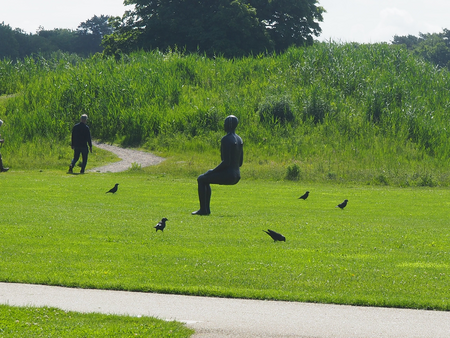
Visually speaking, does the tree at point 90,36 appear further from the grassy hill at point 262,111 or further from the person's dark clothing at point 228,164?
the person's dark clothing at point 228,164

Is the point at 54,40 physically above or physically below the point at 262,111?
above

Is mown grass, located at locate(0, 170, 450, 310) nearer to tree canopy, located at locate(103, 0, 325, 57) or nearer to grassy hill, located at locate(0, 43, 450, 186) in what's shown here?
grassy hill, located at locate(0, 43, 450, 186)

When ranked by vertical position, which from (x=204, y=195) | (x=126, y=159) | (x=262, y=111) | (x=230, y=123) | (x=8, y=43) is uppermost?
(x=8, y=43)

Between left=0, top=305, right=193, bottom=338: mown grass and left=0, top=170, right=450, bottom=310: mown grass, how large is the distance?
1.38 m

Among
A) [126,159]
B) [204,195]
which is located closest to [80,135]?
[126,159]

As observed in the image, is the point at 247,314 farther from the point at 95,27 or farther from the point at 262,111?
the point at 95,27

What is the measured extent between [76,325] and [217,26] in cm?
5563

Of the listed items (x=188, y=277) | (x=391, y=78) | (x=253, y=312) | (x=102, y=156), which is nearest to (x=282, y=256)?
(x=188, y=277)

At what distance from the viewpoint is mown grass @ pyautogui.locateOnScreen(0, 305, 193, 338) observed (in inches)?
229

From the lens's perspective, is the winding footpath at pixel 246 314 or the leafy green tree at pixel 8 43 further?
the leafy green tree at pixel 8 43

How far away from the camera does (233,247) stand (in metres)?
10.8

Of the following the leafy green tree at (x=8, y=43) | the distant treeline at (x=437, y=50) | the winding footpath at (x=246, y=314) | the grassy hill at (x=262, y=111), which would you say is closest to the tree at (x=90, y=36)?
the leafy green tree at (x=8, y=43)

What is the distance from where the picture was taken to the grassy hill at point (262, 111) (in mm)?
32312

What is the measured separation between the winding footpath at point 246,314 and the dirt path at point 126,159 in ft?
74.5
